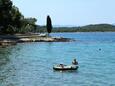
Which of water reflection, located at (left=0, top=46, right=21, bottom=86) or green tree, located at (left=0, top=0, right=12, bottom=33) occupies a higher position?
green tree, located at (left=0, top=0, right=12, bottom=33)

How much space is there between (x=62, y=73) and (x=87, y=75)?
4.37 metres

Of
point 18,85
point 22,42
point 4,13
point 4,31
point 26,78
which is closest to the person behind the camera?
point 18,85

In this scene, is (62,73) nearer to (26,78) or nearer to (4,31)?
(26,78)

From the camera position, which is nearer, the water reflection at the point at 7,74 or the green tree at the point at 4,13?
the water reflection at the point at 7,74

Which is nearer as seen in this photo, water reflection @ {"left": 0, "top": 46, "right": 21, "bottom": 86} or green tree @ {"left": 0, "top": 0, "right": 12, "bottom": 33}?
water reflection @ {"left": 0, "top": 46, "right": 21, "bottom": 86}

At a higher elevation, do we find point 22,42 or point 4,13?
point 4,13

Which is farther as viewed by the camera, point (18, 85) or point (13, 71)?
point (13, 71)

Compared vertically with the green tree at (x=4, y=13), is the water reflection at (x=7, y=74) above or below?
below

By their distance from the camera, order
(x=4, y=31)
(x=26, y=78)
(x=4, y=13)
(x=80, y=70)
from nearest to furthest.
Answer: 1. (x=26, y=78)
2. (x=80, y=70)
3. (x=4, y=13)
4. (x=4, y=31)

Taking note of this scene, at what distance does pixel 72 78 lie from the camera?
59375 mm

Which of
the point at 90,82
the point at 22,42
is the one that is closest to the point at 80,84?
the point at 90,82

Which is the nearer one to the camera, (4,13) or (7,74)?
(7,74)

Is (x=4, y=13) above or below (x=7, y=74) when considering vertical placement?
above

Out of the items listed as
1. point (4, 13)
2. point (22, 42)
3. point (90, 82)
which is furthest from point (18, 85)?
point (4, 13)
